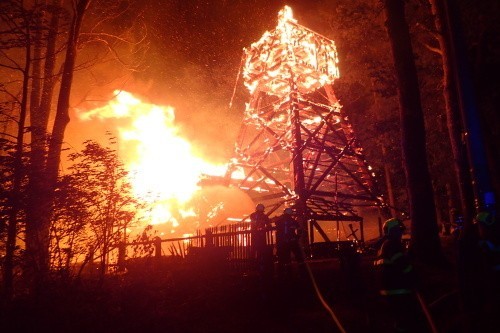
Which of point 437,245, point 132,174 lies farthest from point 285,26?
point 437,245

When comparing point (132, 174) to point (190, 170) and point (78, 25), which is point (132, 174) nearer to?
point (78, 25)

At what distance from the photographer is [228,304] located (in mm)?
9133

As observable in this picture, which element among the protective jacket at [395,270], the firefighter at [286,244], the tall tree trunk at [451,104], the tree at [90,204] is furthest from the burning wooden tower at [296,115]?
the protective jacket at [395,270]

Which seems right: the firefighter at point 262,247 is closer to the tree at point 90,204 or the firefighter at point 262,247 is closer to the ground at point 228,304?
the ground at point 228,304

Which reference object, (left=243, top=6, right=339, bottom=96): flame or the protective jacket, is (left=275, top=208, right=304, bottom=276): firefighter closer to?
the protective jacket

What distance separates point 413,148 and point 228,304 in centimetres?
740

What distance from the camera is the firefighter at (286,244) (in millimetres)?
9172

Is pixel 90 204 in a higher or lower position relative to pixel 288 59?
lower

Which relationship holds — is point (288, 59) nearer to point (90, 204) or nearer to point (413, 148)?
point (413, 148)

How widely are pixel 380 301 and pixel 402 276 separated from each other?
167 inches

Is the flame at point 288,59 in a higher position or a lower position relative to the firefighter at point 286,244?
higher

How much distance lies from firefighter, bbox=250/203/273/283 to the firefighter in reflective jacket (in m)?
4.61

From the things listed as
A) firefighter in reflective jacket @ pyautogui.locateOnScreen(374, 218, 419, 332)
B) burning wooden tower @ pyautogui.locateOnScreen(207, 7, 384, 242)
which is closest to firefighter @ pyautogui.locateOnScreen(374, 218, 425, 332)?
firefighter in reflective jacket @ pyautogui.locateOnScreen(374, 218, 419, 332)

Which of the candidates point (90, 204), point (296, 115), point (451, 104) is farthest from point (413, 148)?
point (90, 204)
